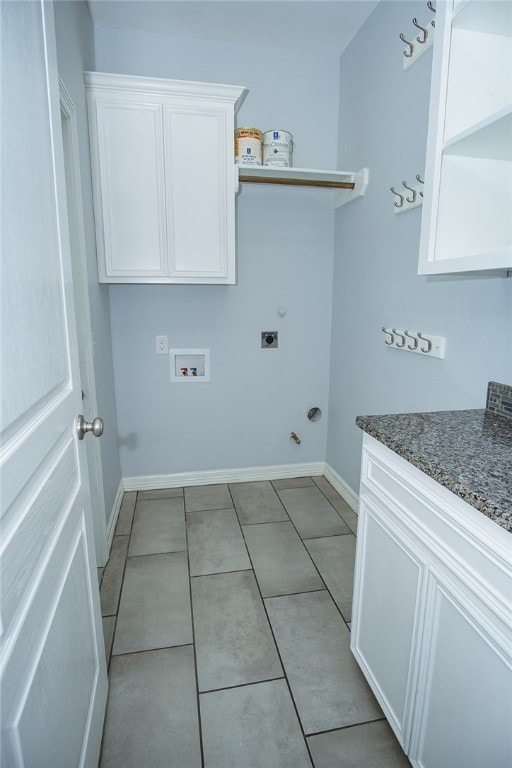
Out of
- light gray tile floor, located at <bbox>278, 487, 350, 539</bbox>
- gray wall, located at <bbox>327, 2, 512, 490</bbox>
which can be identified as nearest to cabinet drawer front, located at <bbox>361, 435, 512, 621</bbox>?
gray wall, located at <bbox>327, 2, 512, 490</bbox>

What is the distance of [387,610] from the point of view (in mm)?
1142

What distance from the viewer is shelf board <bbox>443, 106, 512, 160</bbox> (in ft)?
3.20

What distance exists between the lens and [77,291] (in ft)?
5.84

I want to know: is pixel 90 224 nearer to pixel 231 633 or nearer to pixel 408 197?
pixel 408 197

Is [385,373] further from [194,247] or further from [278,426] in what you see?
[194,247]

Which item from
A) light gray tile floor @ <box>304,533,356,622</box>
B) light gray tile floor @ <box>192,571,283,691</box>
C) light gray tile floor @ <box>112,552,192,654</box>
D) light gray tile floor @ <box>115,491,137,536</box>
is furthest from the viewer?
light gray tile floor @ <box>115,491,137,536</box>

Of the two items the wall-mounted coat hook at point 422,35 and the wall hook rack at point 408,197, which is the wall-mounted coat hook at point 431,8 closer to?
the wall-mounted coat hook at point 422,35

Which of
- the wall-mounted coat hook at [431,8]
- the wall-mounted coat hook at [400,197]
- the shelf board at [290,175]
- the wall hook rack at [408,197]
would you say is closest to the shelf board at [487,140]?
the wall hook rack at [408,197]

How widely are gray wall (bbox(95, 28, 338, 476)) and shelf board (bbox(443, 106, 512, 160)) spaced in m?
1.52

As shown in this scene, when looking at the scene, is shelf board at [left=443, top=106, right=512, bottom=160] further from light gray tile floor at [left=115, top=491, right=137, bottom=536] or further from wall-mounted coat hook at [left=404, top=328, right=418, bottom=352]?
light gray tile floor at [left=115, top=491, right=137, bottom=536]

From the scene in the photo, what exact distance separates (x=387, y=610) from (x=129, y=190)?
215cm

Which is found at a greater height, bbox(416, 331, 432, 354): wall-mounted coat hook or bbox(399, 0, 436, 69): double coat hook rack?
bbox(399, 0, 436, 69): double coat hook rack

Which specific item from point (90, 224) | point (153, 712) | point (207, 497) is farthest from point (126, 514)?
point (90, 224)

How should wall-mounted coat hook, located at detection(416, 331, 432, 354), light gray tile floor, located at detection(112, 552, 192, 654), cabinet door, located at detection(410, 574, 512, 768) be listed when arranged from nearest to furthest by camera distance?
cabinet door, located at detection(410, 574, 512, 768) < light gray tile floor, located at detection(112, 552, 192, 654) < wall-mounted coat hook, located at detection(416, 331, 432, 354)
